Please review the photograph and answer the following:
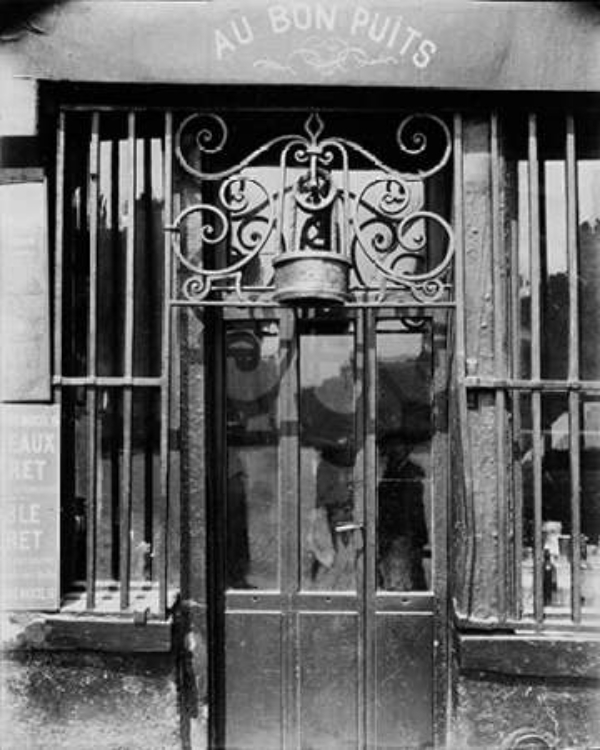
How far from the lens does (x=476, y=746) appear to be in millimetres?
3775

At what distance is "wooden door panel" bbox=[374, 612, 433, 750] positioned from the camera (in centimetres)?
408

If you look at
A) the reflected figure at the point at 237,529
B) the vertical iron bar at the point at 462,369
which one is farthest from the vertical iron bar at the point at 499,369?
the reflected figure at the point at 237,529

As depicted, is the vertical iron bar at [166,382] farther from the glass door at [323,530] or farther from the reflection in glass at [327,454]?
the reflection in glass at [327,454]

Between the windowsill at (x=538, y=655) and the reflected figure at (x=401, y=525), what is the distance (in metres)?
0.51

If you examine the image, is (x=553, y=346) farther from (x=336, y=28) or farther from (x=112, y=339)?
(x=112, y=339)

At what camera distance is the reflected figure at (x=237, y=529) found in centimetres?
416

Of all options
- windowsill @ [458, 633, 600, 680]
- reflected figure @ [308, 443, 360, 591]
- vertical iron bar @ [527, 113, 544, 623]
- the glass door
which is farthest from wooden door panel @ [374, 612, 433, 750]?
vertical iron bar @ [527, 113, 544, 623]

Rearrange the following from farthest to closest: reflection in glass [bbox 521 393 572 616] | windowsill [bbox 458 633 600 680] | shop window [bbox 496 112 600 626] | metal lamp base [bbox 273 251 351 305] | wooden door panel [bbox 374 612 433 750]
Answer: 1. wooden door panel [bbox 374 612 433 750]
2. reflection in glass [bbox 521 393 572 616]
3. shop window [bbox 496 112 600 626]
4. windowsill [bbox 458 633 600 680]
5. metal lamp base [bbox 273 251 351 305]

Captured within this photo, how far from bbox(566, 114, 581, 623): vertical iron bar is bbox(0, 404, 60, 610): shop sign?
8.46 ft

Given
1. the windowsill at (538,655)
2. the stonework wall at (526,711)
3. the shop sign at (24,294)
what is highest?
the shop sign at (24,294)

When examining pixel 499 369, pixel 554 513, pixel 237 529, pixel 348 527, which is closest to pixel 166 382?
pixel 237 529

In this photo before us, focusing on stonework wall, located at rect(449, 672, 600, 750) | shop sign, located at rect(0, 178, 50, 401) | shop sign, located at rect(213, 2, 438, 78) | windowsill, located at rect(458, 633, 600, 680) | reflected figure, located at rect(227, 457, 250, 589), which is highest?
shop sign, located at rect(213, 2, 438, 78)

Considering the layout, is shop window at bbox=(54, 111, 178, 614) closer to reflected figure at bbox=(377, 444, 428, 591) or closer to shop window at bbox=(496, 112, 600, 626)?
reflected figure at bbox=(377, 444, 428, 591)

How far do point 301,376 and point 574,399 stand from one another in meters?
1.42
